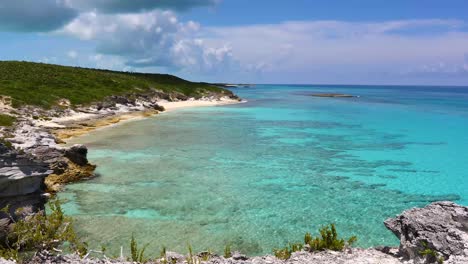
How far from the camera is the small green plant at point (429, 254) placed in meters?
10.1

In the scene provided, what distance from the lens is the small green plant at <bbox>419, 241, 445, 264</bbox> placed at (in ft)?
33.2

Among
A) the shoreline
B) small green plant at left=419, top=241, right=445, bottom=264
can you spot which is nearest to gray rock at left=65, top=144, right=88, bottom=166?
the shoreline

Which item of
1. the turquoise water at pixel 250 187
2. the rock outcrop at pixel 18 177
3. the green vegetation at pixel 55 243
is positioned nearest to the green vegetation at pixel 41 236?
the green vegetation at pixel 55 243

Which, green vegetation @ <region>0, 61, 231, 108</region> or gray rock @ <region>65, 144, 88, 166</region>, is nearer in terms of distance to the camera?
gray rock @ <region>65, 144, 88, 166</region>

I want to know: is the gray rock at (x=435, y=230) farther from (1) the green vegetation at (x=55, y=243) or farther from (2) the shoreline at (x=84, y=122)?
(2) the shoreline at (x=84, y=122)

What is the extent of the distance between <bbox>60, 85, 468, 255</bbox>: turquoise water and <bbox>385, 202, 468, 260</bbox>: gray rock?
4985 millimetres

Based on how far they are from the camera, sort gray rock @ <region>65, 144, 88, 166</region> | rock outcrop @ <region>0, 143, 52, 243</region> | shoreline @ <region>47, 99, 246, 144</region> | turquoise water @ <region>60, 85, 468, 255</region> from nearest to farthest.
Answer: rock outcrop @ <region>0, 143, 52, 243</region> < turquoise water @ <region>60, 85, 468, 255</region> < gray rock @ <region>65, 144, 88, 166</region> < shoreline @ <region>47, 99, 246, 144</region>

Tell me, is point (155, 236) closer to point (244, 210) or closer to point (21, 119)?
point (244, 210)

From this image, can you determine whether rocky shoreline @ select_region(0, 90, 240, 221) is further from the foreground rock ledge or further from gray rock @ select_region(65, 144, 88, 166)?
the foreground rock ledge

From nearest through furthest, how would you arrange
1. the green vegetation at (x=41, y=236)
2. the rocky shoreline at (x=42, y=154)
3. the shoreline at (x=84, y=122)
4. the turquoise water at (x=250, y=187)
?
the green vegetation at (x=41, y=236)
the rocky shoreline at (x=42, y=154)
the turquoise water at (x=250, y=187)
the shoreline at (x=84, y=122)

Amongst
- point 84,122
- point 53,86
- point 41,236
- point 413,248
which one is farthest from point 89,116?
point 413,248

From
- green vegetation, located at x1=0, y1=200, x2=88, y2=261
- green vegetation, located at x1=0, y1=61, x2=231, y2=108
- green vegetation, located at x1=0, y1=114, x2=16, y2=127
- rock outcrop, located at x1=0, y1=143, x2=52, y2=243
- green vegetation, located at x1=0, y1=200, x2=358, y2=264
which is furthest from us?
green vegetation, located at x1=0, y1=61, x2=231, y2=108

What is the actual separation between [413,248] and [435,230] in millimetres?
865

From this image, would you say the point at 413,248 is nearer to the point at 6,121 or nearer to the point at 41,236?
the point at 41,236
